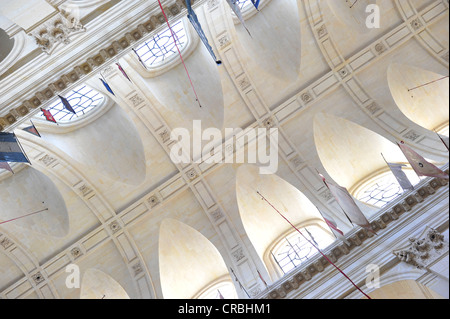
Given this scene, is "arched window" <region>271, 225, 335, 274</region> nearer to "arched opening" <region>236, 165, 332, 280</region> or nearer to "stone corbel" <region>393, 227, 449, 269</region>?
"arched opening" <region>236, 165, 332, 280</region>

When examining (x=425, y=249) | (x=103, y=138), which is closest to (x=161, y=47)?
(x=103, y=138)

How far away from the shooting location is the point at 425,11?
18.4 metres

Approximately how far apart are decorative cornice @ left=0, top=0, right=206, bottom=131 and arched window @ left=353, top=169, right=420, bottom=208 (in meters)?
8.54

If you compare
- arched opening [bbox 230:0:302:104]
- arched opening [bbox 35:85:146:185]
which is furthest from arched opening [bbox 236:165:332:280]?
arched opening [bbox 35:85:146:185]

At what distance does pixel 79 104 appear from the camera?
741 inches

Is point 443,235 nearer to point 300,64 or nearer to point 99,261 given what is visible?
point 300,64

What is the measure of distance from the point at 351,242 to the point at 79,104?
33.4 ft

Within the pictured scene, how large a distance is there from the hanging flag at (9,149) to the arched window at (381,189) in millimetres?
10486

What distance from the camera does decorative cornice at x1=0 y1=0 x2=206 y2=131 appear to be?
13.1m

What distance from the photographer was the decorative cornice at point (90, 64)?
13.1 meters

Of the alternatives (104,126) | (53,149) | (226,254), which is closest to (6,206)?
(53,149)

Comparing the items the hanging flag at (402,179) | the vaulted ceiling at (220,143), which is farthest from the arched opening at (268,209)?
the hanging flag at (402,179)

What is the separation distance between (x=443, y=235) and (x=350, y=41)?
8102 millimetres
